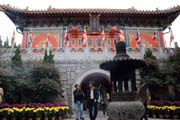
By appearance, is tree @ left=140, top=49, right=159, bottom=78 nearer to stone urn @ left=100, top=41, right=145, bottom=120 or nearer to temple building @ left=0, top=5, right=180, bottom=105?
temple building @ left=0, top=5, right=180, bottom=105

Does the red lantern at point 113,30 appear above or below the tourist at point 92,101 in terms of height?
above

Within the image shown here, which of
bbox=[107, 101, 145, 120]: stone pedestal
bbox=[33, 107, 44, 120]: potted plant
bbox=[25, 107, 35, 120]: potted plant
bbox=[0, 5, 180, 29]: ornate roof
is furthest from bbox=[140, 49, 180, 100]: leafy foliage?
bbox=[107, 101, 145, 120]: stone pedestal

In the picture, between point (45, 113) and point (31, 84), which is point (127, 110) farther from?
point (31, 84)

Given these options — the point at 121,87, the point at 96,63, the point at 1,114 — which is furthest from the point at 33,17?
the point at 121,87

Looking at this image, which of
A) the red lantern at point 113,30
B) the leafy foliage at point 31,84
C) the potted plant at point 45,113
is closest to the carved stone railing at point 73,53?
the leafy foliage at point 31,84

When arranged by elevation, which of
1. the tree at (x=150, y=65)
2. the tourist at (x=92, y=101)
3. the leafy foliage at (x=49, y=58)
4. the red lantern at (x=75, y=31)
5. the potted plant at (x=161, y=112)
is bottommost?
the potted plant at (x=161, y=112)

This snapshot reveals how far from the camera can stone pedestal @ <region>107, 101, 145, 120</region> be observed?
5031 millimetres

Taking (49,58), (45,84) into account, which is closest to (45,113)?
(45,84)

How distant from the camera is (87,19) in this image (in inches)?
618

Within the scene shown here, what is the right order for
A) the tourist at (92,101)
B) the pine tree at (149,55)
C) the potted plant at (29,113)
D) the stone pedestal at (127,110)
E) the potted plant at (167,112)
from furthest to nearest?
1. the pine tree at (149,55)
2. the potted plant at (167,112)
3. the potted plant at (29,113)
4. the tourist at (92,101)
5. the stone pedestal at (127,110)

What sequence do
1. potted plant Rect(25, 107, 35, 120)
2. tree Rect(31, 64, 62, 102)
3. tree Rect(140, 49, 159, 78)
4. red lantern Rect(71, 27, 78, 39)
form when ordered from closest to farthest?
1. potted plant Rect(25, 107, 35, 120)
2. tree Rect(31, 64, 62, 102)
3. tree Rect(140, 49, 159, 78)
4. red lantern Rect(71, 27, 78, 39)

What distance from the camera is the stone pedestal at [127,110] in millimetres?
5031

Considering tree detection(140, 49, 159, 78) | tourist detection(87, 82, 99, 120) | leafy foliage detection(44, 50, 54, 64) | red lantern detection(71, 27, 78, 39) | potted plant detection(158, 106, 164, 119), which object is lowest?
potted plant detection(158, 106, 164, 119)

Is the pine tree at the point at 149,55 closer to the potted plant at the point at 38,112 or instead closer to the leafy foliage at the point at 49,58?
the leafy foliage at the point at 49,58
